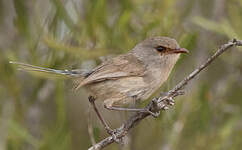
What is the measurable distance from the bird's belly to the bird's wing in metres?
0.06

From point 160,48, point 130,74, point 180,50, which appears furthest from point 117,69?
point 180,50

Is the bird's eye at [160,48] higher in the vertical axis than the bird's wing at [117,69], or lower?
higher

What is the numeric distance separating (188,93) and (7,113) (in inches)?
79.0

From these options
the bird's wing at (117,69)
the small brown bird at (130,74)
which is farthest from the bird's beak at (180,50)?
the bird's wing at (117,69)

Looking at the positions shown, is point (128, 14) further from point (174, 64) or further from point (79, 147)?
point (79, 147)

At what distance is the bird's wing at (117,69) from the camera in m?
4.54

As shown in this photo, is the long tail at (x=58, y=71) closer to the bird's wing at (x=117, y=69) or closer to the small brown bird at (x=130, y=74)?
the small brown bird at (x=130, y=74)

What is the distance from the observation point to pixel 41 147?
17.0 ft

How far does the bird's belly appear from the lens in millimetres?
4547

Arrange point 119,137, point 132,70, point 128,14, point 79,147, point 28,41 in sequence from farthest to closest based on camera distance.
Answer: point 79,147
point 28,41
point 128,14
point 132,70
point 119,137

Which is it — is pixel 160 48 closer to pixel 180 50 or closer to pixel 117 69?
pixel 180 50

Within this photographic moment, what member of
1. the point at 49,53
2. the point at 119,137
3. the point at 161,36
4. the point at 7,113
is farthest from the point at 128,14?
the point at 7,113

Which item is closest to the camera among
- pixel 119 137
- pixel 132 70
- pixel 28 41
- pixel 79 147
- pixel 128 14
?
pixel 119 137

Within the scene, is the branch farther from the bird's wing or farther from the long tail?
the long tail
